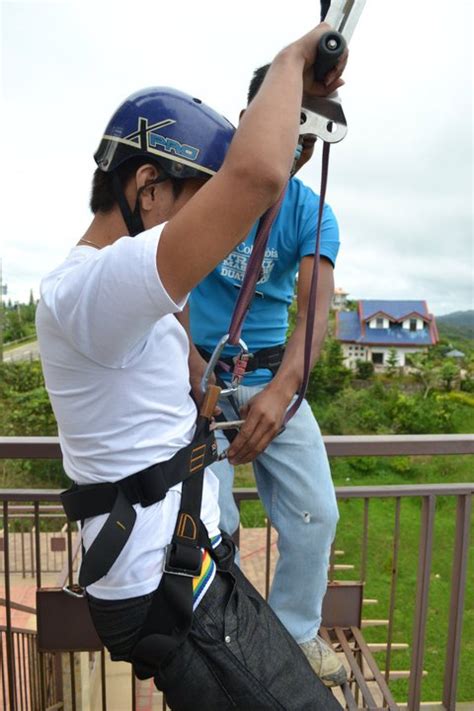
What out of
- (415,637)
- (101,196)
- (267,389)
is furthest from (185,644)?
(415,637)

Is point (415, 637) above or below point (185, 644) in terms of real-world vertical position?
below

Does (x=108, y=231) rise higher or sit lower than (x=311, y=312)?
higher

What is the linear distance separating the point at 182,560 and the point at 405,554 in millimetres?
28383

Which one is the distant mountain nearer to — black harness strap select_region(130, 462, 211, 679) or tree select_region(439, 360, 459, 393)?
tree select_region(439, 360, 459, 393)

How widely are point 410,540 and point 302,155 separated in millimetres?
28244

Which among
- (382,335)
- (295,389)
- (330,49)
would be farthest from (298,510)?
(382,335)

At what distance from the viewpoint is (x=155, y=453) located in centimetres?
109

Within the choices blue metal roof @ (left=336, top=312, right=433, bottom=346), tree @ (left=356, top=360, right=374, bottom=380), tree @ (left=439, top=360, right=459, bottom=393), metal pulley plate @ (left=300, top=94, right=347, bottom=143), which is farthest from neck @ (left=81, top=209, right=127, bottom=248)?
blue metal roof @ (left=336, top=312, right=433, bottom=346)

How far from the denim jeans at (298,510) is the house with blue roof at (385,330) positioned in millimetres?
34700

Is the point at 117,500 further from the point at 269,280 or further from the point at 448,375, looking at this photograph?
the point at 448,375

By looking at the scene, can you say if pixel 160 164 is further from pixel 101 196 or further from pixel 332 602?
pixel 332 602

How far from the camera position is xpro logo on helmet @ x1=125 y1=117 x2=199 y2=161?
103cm

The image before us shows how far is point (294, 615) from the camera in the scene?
1.62 m

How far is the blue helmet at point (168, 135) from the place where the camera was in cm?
103
